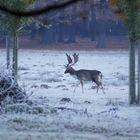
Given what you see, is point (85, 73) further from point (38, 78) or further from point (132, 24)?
point (132, 24)

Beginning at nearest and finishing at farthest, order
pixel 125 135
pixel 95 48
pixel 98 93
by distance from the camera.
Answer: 1. pixel 125 135
2. pixel 98 93
3. pixel 95 48

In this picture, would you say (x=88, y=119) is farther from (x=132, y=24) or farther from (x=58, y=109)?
(x=132, y=24)

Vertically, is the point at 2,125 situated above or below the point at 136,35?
below

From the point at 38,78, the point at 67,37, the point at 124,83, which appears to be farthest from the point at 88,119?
the point at 67,37

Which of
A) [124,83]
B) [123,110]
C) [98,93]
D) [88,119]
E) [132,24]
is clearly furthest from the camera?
[124,83]

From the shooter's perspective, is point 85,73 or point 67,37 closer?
point 85,73

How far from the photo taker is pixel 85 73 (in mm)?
26484

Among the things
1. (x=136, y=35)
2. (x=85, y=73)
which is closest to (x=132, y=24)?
(x=136, y=35)

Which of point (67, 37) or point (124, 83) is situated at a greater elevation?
point (67, 37)

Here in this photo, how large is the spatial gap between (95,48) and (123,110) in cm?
5379

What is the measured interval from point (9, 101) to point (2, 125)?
8.24 feet

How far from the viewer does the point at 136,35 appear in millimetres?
19797

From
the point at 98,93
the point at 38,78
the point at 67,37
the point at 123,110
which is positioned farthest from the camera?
the point at 67,37

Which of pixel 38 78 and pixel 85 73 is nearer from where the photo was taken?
pixel 85 73
